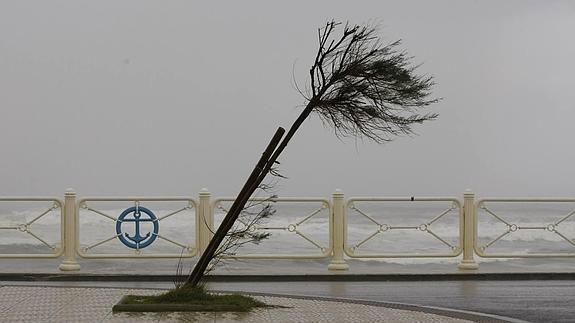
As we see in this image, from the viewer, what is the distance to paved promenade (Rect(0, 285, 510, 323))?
34.1ft

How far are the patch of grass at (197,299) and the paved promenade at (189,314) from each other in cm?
20

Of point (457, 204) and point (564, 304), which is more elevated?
point (457, 204)

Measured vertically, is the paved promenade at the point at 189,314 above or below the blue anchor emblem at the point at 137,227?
below

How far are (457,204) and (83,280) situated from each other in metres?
5.57

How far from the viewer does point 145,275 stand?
15797 mm

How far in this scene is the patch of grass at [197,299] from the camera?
10.9 m

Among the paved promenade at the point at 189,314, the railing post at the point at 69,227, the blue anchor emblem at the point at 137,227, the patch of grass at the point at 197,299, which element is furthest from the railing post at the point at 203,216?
the patch of grass at the point at 197,299

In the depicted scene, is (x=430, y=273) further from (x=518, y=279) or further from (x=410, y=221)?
(x=410, y=221)

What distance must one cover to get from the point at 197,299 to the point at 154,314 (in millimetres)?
665

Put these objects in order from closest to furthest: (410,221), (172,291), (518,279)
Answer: (172,291), (518,279), (410,221)

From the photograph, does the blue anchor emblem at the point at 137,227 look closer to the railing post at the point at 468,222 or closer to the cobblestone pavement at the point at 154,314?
the cobblestone pavement at the point at 154,314

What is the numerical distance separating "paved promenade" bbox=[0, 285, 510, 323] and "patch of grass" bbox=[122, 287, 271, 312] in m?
0.20

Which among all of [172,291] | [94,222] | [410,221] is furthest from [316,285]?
[410,221]

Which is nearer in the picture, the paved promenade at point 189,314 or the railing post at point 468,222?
the paved promenade at point 189,314
